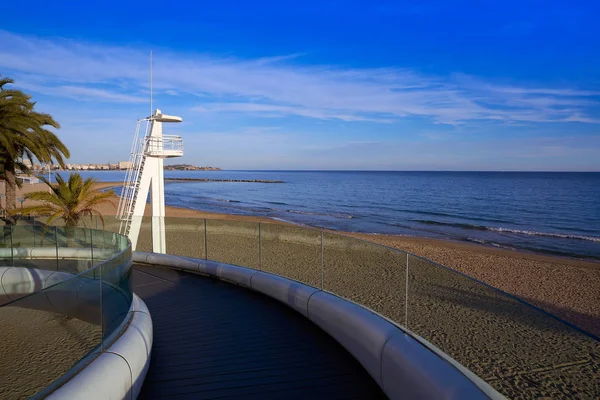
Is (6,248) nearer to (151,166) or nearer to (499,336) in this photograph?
(151,166)

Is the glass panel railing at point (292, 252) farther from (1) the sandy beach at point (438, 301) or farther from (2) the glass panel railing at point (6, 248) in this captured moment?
(2) the glass panel railing at point (6, 248)

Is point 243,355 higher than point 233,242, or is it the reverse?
point 233,242

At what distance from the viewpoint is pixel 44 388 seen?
12.7ft

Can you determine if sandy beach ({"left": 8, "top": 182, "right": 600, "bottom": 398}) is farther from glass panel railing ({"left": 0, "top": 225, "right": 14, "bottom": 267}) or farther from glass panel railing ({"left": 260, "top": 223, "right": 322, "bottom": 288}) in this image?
glass panel railing ({"left": 0, "top": 225, "right": 14, "bottom": 267})

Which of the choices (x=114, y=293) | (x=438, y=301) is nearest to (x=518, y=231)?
(x=438, y=301)

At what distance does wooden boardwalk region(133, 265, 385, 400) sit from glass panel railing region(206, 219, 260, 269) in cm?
141

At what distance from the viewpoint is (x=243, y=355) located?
616cm

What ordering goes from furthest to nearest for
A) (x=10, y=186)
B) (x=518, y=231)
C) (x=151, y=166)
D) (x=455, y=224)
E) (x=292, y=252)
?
(x=455, y=224), (x=518, y=231), (x=10, y=186), (x=151, y=166), (x=292, y=252)

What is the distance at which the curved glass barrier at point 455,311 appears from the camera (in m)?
3.59

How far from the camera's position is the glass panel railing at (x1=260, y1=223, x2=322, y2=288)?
8.51 m

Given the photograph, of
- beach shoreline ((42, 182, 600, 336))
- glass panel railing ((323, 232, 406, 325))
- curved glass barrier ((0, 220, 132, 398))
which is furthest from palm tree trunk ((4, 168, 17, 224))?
glass panel railing ((323, 232, 406, 325))

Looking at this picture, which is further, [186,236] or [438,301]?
[186,236]

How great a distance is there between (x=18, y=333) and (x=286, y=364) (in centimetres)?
322

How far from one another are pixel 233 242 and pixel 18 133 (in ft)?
48.4
